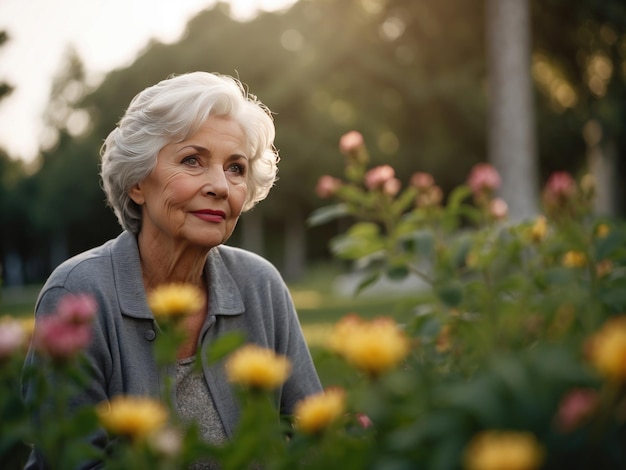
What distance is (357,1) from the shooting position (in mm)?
10711

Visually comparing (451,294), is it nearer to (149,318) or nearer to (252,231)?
(149,318)

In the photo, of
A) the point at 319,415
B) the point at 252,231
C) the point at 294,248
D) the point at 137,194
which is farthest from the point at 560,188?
the point at 294,248

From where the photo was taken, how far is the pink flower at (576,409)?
0.61 metres

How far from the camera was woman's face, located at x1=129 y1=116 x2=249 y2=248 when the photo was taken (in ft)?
6.98

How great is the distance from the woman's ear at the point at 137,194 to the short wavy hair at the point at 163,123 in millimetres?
21

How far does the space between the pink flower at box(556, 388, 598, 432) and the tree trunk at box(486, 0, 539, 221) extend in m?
7.98

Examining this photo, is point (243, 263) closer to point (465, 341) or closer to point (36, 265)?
point (465, 341)

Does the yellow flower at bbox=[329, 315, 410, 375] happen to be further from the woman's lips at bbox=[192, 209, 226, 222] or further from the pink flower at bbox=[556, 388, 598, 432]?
the woman's lips at bbox=[192, 209, 226, 222]

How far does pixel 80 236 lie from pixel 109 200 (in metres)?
29.4

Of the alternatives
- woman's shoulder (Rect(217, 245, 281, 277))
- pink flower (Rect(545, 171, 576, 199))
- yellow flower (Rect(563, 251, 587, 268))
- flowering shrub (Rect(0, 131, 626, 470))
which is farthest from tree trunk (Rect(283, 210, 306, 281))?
flowering shrub (Rect(0, 131, 626, 470))

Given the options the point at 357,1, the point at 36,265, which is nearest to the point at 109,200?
the point at 357,1

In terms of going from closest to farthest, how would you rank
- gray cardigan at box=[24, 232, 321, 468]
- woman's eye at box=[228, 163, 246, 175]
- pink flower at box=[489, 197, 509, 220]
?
gray cardigan at box=[24, 232, 321, 468] → woman's eye at box=[228, 163, 246, 175] → pink flower at box=[489, 197, 509, 220]

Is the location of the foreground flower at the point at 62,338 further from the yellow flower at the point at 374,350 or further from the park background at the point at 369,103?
the park background at the point at 369,103

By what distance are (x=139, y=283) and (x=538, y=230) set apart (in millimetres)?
1154
